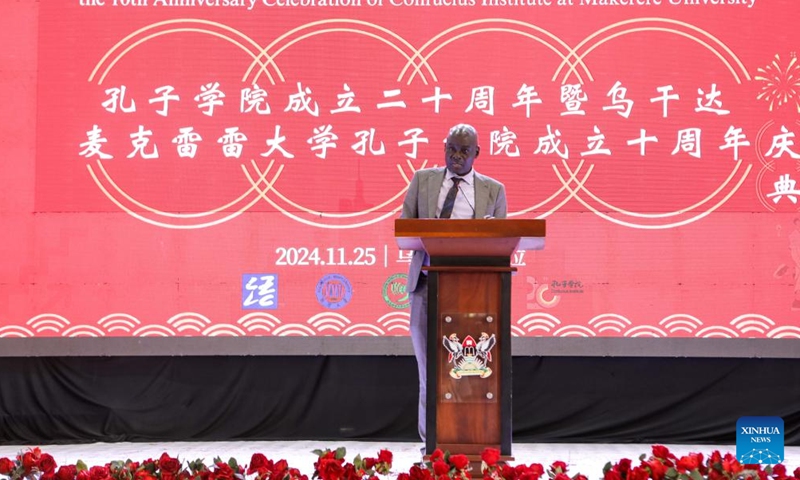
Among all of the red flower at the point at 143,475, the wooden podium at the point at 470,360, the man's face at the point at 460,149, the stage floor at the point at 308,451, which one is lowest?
the stage floor at the point at 308,451

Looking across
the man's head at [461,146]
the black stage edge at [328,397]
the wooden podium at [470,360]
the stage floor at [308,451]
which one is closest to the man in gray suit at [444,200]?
the man's head at [461,146]

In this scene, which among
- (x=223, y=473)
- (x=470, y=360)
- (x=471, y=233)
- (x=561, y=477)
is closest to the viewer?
(x=561, y=477)

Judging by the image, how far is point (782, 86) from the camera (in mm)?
4320

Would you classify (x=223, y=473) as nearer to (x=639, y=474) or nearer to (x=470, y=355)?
(x=470, y=355)

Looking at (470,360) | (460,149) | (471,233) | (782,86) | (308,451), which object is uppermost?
(782,86)

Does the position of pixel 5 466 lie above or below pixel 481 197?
below

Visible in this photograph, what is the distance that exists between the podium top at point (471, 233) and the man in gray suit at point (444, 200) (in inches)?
22.3

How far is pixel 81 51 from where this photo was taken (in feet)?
14.4

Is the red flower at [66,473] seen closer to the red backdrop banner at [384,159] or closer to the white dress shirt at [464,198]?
the white dress shirt at [464,198]

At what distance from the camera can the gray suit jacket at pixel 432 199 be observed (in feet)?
9.45

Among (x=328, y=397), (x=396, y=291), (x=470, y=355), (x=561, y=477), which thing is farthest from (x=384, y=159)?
(x=561, y=477)

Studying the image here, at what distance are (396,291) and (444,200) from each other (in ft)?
4.83

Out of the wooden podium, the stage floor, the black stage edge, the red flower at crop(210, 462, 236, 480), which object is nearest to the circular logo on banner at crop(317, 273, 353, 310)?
the black stage edge

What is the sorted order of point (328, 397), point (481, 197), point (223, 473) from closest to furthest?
point (223, 473)
point (481, 197)
point (328, 397)
